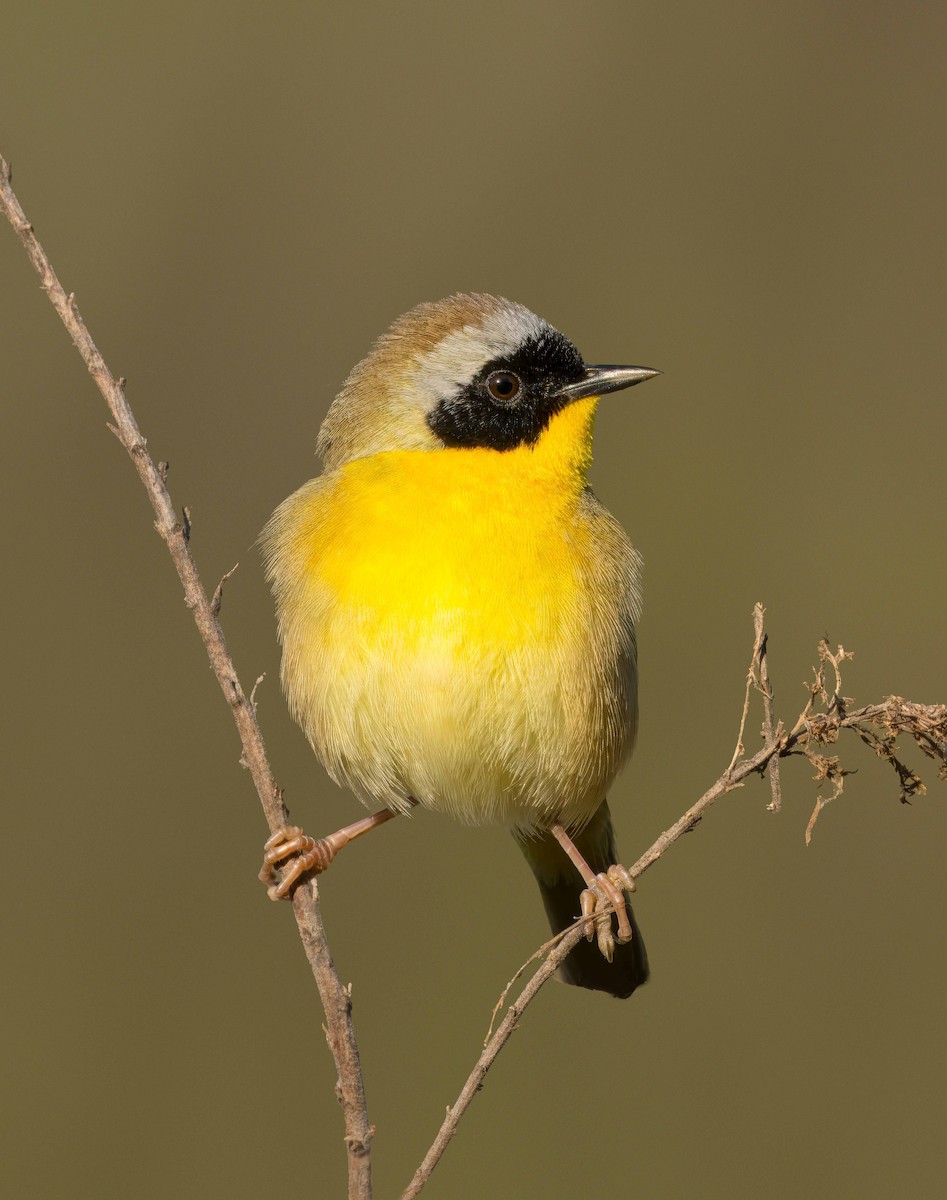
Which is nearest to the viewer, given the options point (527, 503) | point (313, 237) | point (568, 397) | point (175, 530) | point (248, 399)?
point (175, 530)

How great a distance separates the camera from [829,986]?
521 cm

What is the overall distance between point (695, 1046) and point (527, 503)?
2.72 meters

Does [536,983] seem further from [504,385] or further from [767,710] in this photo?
[504,385]

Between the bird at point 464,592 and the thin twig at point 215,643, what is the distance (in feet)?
1.31

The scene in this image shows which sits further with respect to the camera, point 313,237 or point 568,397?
point 313,237

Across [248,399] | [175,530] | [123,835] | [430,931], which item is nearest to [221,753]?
[123,835]

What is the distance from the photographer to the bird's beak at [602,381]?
3.62 meters

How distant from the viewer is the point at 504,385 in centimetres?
359

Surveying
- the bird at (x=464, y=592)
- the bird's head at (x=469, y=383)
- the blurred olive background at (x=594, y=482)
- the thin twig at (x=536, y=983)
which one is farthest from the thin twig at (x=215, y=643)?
the blurred olive background at (x=594, y=482)

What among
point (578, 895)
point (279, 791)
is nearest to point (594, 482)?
point (578, 895)

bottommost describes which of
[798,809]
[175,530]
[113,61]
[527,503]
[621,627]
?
[798,809]

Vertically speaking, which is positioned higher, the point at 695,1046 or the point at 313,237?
the point at 313,237

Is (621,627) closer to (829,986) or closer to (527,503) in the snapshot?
(527,503)

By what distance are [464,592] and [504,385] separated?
27.0 inches
